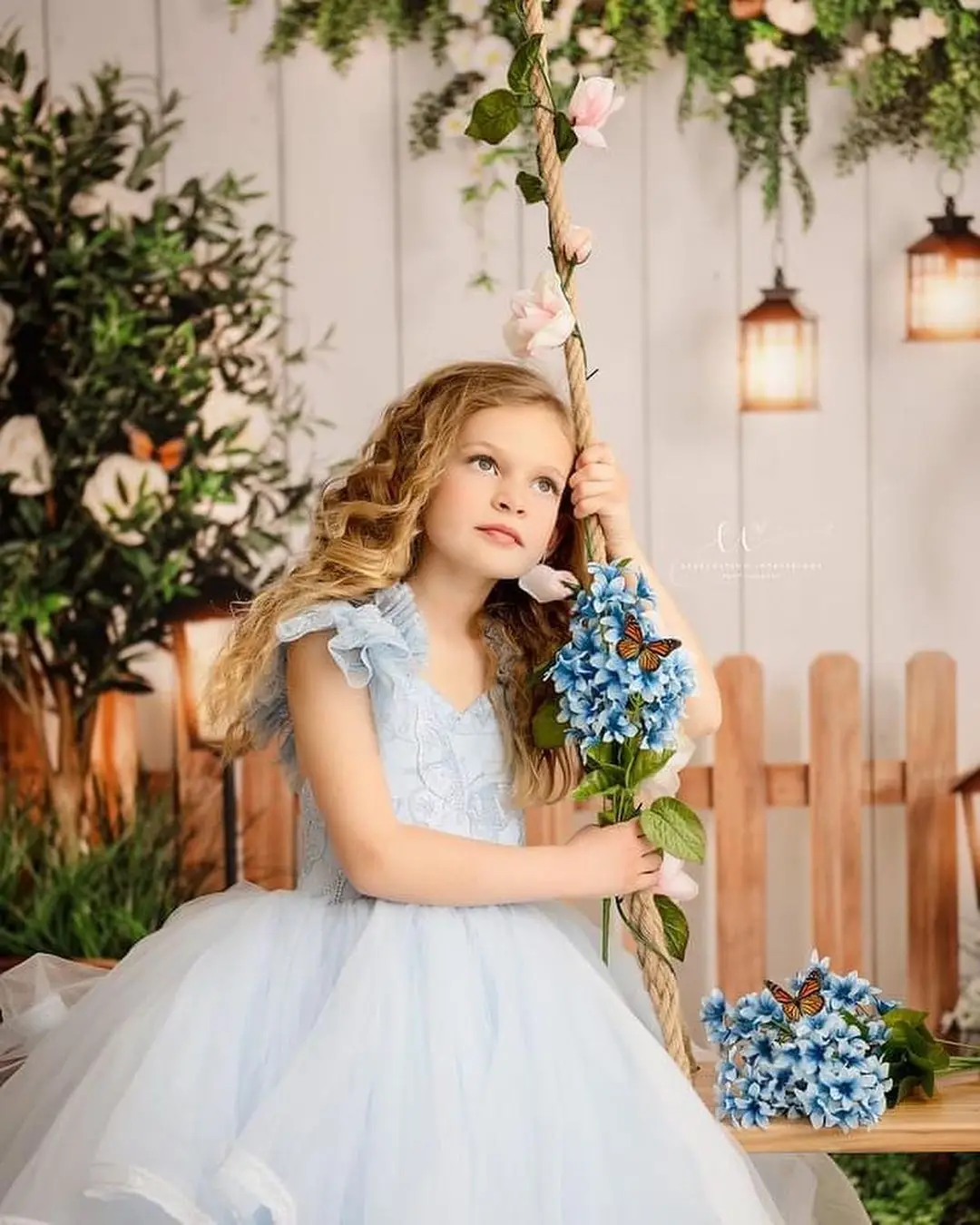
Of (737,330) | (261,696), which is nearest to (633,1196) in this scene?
(261,696)

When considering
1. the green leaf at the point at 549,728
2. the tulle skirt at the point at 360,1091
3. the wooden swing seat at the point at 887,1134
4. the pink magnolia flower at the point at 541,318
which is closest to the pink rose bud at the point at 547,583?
the green leaf at the point at 549,728

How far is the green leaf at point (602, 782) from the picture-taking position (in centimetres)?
176

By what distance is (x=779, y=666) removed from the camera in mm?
3002

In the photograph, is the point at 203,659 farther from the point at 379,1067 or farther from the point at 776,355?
the point at 379,1067

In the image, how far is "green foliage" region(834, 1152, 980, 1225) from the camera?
2.83m

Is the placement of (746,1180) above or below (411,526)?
below

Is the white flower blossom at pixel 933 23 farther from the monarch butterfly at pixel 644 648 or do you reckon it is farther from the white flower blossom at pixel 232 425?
the monarch butterfly at pixel 644 648

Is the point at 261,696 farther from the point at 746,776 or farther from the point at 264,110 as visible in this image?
the point at 264,110

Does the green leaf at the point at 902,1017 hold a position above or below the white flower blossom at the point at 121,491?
below

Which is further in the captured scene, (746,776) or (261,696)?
(746,776)

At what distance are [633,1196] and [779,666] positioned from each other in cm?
156

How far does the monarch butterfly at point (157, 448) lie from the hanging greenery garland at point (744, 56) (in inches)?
26.7

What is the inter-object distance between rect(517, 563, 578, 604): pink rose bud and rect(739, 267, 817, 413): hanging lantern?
46.4 inches

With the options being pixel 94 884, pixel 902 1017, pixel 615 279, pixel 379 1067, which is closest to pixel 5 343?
pixel 94 884
